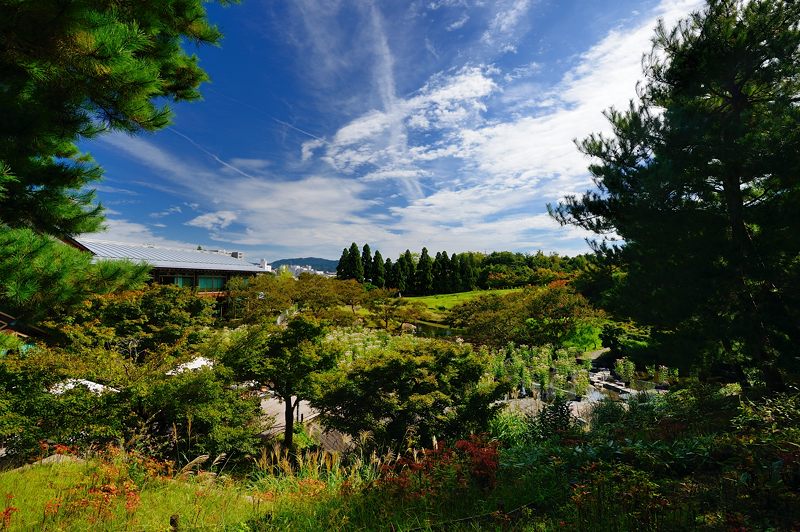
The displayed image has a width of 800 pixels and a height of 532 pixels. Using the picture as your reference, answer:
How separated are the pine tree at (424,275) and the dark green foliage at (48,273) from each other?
44551 millimetres

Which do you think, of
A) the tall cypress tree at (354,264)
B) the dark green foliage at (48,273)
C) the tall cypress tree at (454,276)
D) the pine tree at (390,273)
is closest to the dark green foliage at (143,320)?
the dark green foliage at (48,273)

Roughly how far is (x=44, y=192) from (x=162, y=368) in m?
3.75

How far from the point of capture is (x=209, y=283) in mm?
26031

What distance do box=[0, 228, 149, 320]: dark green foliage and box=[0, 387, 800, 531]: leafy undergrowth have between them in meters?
1.99

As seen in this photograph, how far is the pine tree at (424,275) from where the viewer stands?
4919 cm

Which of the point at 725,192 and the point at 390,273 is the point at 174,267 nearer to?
the point at 725,192

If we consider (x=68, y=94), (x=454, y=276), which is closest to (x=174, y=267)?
(x=68, y=94)

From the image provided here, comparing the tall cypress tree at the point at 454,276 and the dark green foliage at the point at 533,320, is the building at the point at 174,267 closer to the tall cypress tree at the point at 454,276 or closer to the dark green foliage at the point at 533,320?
the dark green foliage at the point at 533,320

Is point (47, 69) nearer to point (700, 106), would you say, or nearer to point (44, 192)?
point (44, 192)

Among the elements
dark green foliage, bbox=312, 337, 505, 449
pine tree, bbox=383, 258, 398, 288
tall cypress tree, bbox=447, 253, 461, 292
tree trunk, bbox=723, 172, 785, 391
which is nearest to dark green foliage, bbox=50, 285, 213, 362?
dark green foliage, bbox=312, 337, 505, 449

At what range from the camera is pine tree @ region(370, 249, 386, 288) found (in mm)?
49531

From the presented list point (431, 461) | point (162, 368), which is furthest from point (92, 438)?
point (431, 461)

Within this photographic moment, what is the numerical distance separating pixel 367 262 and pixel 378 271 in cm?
238

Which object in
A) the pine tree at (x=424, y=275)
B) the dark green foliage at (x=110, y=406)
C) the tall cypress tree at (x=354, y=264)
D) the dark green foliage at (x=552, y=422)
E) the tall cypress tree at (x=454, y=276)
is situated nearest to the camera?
the dark green foliage at (x=110, y=406)
